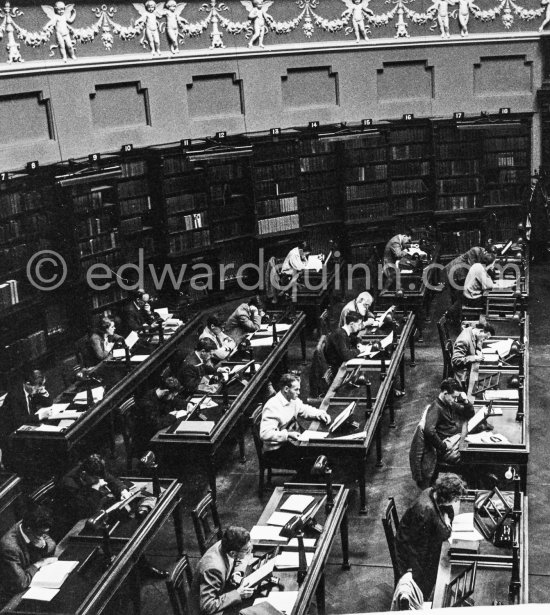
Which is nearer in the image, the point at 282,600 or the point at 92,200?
the point at 282,600

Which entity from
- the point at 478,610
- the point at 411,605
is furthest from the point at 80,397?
the point at 478,610

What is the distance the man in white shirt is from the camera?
24.0 ft

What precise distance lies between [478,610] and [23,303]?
28.0 ft

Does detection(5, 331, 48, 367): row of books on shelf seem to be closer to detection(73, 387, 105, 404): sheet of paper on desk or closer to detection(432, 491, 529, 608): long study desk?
detection(73, 387, 105, 404): sheet of paper on desk

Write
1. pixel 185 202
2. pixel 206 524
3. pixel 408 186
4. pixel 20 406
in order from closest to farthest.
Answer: pixel 206 524 < pixel 20 406 < pixel 185 202 < pixel 408 186

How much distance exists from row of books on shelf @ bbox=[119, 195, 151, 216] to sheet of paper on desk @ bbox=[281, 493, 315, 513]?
23.3ft

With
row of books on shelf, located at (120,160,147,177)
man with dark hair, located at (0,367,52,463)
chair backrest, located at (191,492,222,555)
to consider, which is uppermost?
row of books on shelf, located at (120,160,147,177)

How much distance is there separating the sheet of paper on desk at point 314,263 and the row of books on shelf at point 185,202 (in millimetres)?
1928

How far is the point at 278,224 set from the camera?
46.0 ft

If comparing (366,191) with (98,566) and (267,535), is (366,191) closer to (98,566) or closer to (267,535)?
(267,535)

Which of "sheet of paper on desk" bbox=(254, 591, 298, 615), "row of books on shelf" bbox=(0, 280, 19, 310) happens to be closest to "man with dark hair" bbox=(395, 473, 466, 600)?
"sheet of paper on desk" bbox=(254, 591, 298, 615)

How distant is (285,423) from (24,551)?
261 cm

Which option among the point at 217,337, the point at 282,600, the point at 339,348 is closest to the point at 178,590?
the point at 282,600

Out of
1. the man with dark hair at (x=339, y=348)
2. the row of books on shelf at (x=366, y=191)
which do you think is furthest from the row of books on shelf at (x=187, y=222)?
the man with dark hair at (x=339, y=348)
